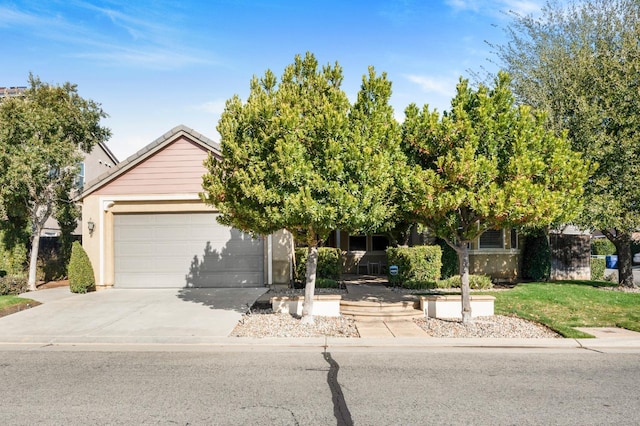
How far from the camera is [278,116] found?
896 centimetres

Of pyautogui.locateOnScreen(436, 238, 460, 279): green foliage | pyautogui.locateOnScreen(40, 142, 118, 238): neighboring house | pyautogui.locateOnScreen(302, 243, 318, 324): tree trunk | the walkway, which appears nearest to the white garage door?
the walkway

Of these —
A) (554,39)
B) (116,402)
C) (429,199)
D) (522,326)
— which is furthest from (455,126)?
(554,39)

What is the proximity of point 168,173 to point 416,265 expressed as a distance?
→ 8.73 metres

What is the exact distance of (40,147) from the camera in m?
14.1

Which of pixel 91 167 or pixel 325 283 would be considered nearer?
pixel 325 283

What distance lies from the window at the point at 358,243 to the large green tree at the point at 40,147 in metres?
10.9

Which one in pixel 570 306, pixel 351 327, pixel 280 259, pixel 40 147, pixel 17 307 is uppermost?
pixel 40 147

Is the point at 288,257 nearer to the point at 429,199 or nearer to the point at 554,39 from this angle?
the point at 429,199

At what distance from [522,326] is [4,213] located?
16.3 m

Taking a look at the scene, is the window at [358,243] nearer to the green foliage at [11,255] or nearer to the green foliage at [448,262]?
the green foliage at [448,262]

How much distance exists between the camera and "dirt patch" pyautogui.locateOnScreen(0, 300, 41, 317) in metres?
10.9

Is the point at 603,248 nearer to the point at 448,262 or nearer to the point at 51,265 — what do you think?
the point at 448,262

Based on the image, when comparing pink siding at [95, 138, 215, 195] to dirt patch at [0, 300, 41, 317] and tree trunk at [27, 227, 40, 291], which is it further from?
dirt patch at [0, 300, 41, 317]

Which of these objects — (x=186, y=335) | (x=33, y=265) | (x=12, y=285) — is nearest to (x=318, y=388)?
(x=186, y=335)
